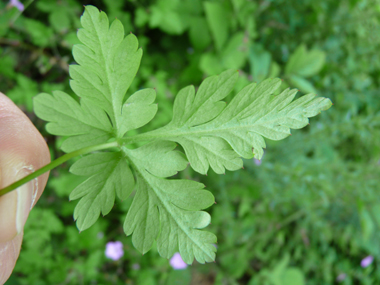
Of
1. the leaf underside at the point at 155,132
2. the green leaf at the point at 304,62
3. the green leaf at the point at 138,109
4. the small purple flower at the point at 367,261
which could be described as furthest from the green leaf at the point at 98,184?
the small purple flower at the point at 367,261

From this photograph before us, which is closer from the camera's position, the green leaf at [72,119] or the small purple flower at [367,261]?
the green leaf at [72,119]

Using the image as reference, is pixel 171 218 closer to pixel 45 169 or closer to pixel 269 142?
pixel 45 169

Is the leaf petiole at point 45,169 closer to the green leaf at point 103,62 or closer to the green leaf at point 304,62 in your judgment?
the green leaf at point 103,62

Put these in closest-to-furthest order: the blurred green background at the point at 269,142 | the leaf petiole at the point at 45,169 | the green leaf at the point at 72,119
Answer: the leaf petiole at the point at 45,169 < the green leaf at the point at 72,119 < the blurred green background at the point at 269,142

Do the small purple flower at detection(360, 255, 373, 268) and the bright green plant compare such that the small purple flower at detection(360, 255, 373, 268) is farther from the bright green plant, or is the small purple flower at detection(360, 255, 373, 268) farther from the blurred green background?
the bright green plant

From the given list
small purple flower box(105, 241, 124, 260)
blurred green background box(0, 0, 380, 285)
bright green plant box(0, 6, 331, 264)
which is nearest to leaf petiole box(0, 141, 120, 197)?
bright green plant box(0, 6, 331, 264)

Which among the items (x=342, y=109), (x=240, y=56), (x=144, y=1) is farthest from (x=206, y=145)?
(x=342, y=109)

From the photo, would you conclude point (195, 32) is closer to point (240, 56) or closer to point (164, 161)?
point (240, 56)

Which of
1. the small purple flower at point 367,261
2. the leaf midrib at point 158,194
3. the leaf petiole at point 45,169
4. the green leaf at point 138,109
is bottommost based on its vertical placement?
the small purple flower at point 367,261
